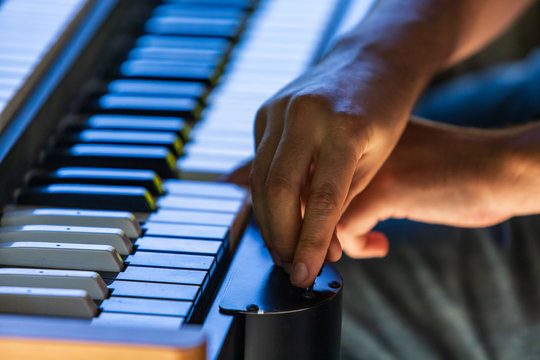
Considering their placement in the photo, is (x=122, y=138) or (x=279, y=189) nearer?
(x=279, y=189)

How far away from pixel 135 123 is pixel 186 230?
0.28 meters

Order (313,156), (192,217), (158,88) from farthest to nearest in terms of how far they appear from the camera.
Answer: (158,88), (192,217), (313,156)

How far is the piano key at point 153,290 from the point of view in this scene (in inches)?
26.5

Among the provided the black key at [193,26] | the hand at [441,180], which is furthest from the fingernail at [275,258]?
the black key at [193,26]

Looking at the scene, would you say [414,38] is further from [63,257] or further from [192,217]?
[63,257]

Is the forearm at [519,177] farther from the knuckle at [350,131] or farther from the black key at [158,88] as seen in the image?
the black key at [158,88]

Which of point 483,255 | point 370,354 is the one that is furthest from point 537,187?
point 370,354

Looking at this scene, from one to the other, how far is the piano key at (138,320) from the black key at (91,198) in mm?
219

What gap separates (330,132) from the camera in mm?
729

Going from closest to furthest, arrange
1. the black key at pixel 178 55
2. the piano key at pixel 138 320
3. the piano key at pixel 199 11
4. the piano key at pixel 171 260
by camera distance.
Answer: the piano key at pixel 138 320, the piano key at pixel 171 260, the black key at pixel 178 55, the piano key at pixel 199 11

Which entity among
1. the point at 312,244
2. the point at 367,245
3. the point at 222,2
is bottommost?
the point at 367,245

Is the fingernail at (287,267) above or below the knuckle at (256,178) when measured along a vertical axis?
below

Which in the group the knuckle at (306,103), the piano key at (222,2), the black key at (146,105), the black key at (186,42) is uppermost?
the piano key at (222,2)

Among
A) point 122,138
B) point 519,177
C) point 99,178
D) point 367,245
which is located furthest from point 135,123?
point 519,177
